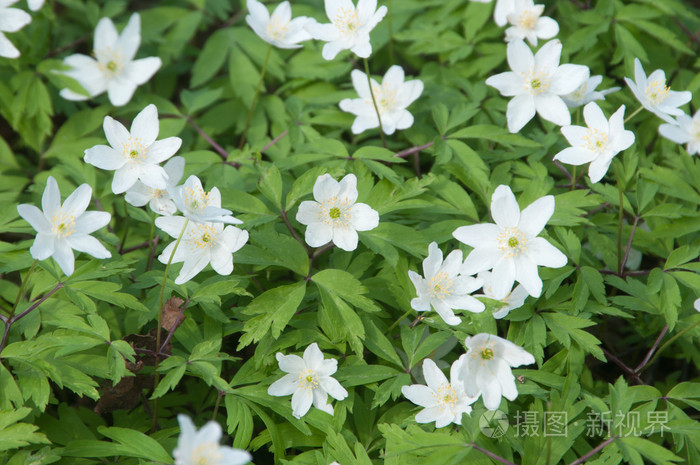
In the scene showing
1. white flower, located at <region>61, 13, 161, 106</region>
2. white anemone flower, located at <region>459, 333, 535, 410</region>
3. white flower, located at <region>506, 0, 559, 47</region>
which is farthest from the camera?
white flower, located at <region>61, 13, 161, 106</region>

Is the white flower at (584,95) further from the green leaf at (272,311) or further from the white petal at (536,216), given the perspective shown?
the green leaf at (272,311)

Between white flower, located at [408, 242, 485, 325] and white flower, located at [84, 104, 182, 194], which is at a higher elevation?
white flower, located at [84, 104, 182, 194]

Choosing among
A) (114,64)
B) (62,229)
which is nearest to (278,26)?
(114,64)

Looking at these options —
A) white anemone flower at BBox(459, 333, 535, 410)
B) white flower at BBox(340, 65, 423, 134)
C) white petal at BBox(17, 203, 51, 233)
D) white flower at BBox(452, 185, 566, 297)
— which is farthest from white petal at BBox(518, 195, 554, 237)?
white petal at BBox(17, 203, 51, 233)

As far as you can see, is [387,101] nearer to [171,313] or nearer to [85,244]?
[171,313]

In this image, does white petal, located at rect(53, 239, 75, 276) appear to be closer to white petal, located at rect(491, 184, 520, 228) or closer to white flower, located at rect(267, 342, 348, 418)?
white flower, located at rect(267, 342, 348, 418)

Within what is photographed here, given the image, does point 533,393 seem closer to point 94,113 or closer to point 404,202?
point 404,202

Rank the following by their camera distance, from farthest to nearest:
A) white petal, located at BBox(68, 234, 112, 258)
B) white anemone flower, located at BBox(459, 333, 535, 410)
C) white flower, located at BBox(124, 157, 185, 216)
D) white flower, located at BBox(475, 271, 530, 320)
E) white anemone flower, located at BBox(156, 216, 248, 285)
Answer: white flower, located at BBox(124, 157, 185, 216)
white anemone flower, located at BBox(156, 216, 248, 285)
white flower, located at BBox(475, 271, 530, 320)
white petal, located at BBox(68, 234, 112, 258)
white anemone flower, located at BBox(459, 333, 535, 410)
